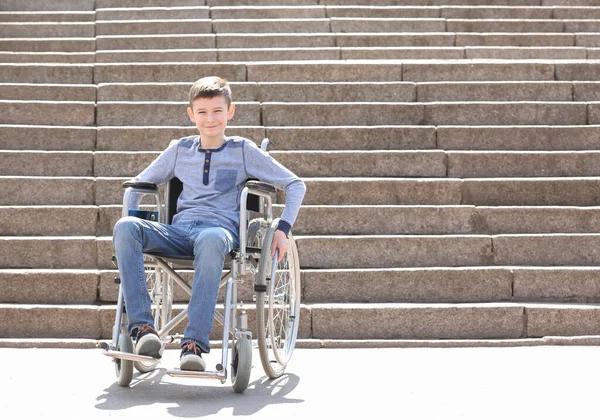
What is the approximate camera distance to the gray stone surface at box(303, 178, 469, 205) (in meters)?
6.26

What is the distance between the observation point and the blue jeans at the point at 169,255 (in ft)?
12.0

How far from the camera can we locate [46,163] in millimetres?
Answer: 6586

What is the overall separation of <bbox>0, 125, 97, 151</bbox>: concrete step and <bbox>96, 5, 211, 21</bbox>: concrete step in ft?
9.36

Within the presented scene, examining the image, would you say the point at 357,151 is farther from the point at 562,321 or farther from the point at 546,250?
the point at 562,321

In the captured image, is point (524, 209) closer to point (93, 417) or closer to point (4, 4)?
point (93, 417)

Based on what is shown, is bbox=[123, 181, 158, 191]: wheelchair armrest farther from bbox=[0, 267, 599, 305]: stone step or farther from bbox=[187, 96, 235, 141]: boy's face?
bbox=[0, 267, 599, 305]: stone step

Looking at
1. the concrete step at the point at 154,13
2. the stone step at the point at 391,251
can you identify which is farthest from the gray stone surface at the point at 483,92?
the concrete step at the point at 154,13

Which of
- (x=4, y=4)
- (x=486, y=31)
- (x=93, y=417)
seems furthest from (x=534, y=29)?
(x=93, y=417)

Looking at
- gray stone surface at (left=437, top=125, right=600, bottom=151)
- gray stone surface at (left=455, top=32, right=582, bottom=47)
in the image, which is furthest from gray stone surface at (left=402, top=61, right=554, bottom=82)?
gray stone surface at (left=455, top=32, right=582, bottom=47)

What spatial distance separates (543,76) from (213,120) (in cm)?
438

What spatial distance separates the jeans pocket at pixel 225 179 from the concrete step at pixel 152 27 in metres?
5.19

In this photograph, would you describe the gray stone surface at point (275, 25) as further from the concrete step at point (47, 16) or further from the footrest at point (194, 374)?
the footrest at point (194, 374)

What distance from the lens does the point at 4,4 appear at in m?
9.99

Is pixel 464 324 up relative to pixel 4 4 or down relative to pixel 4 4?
down
